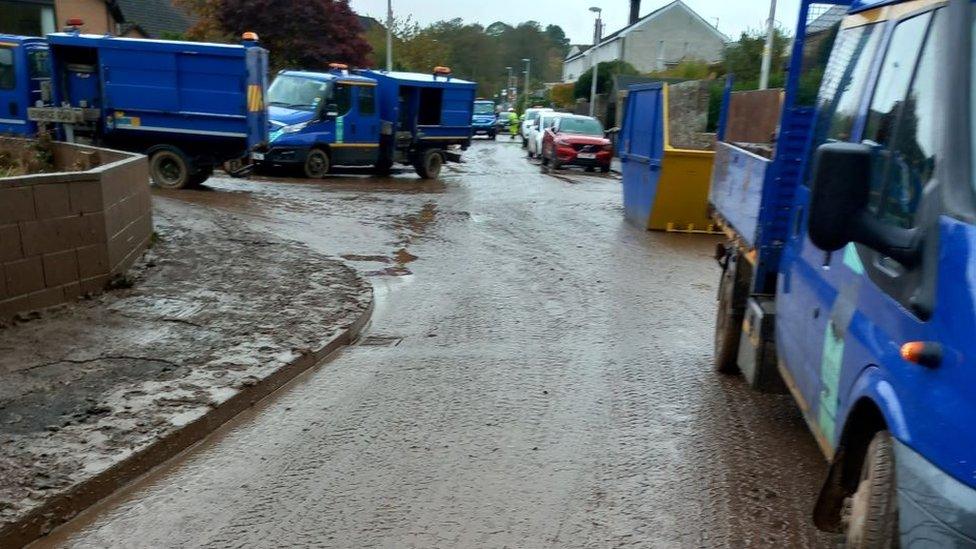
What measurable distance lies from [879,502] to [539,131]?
99.1ft

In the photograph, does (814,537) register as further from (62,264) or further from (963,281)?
(62,264)

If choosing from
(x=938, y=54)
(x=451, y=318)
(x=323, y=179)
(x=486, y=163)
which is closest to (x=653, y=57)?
(x=486, y=163)

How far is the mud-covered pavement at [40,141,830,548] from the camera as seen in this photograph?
4.05 m

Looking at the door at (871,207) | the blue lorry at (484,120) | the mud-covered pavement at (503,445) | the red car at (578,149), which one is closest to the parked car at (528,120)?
the blue lorry at (484,120)

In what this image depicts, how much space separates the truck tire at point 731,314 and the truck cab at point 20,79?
14.9 metres

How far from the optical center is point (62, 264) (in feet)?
→ 23.3

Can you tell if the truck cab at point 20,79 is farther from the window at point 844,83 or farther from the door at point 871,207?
the door at point 871,207

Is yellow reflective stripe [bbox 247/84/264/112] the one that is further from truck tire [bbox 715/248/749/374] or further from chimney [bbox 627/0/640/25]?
chimney [bbox 627/0/640/25]

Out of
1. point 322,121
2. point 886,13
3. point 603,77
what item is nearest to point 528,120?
point 603,77

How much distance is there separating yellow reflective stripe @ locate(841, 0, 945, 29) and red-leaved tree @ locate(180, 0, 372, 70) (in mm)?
32319

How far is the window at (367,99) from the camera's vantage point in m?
21.2

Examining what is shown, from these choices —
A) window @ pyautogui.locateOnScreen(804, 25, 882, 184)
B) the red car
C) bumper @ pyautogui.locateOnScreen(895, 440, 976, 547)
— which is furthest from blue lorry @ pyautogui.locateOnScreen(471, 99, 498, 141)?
bumper @ pyautogui.locateOnScreen(895, 440, 976, 547)

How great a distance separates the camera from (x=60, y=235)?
705cm

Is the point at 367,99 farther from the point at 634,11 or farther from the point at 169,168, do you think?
the point at 634,11
